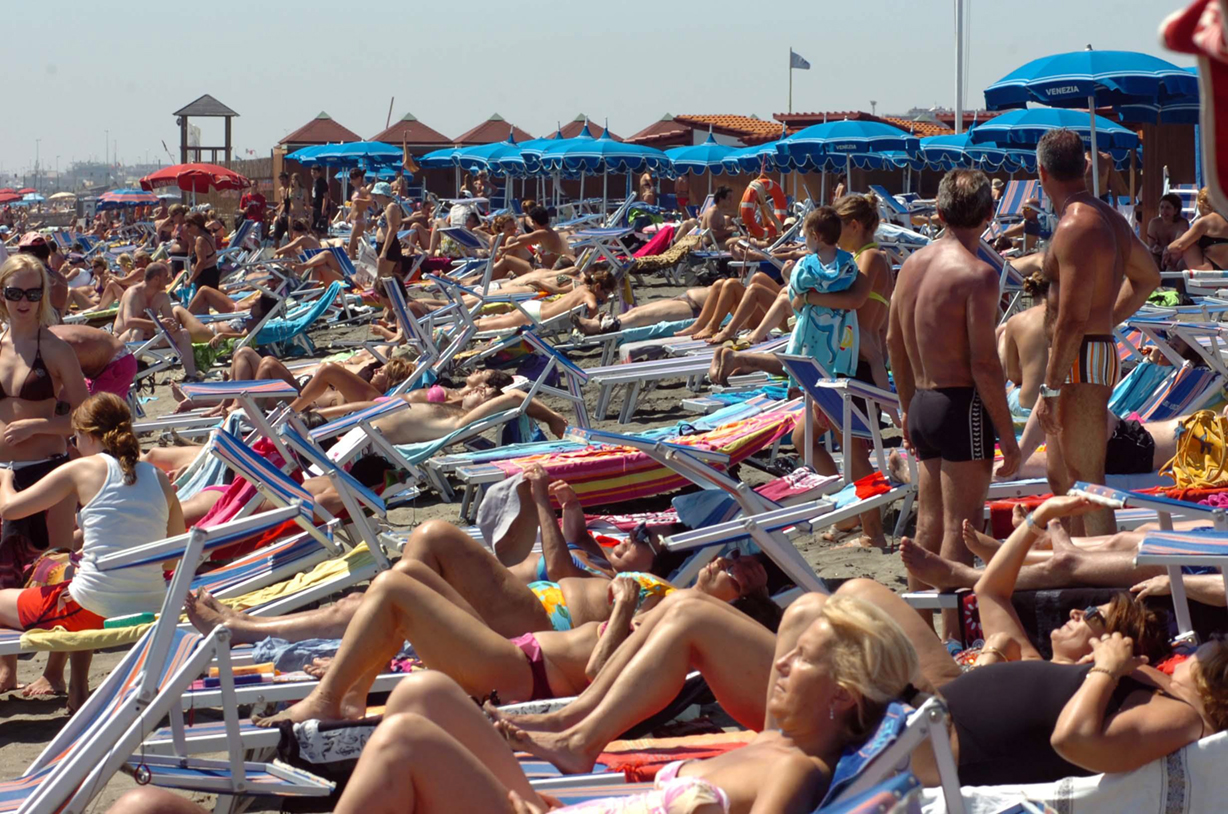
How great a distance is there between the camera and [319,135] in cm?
4259

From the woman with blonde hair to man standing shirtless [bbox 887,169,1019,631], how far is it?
255cm

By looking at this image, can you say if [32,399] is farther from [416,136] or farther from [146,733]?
[416,136]

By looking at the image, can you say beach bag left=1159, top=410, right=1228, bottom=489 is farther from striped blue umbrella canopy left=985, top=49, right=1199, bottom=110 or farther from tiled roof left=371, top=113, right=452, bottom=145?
tiled roof left=371, top=113, right=452, bottom=145

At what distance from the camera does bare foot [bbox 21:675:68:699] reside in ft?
15.0

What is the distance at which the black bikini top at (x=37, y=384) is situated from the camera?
509 cm

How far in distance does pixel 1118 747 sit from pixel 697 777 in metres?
0.81

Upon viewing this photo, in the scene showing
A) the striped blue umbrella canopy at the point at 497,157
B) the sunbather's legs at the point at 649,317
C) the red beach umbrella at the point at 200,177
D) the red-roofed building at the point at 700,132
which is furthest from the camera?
the red-roofed building at the point at 700,132

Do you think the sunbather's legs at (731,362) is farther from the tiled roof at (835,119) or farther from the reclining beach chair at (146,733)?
the tiled roof at (835,119)

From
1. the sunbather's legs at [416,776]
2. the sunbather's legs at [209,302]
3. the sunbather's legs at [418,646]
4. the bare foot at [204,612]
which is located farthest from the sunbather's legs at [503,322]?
the sunbather's legs at [416,776]

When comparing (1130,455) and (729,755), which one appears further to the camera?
(1130,455)

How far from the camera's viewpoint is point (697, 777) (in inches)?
96.3

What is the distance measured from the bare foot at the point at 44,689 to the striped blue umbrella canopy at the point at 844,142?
47.8 feet

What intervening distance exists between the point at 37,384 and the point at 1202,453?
4.31 m

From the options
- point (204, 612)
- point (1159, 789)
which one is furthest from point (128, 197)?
point (1159, 789)
